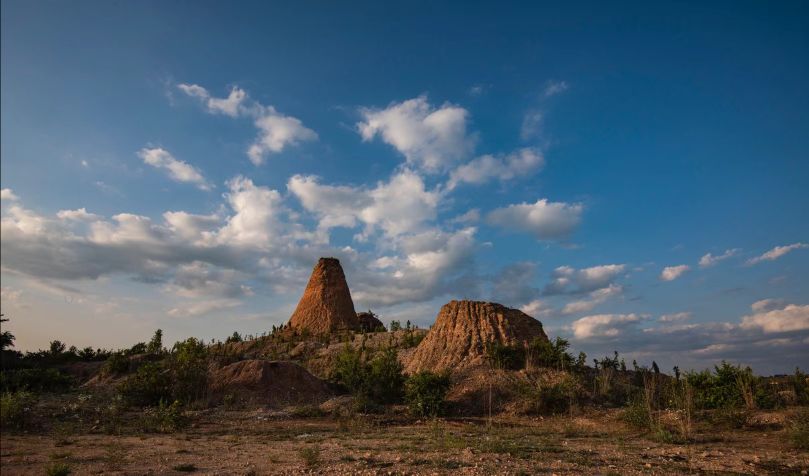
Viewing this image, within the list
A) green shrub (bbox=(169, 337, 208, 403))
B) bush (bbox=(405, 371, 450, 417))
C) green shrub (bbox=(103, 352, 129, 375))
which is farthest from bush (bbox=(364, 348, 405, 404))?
green shrub (bbox=(103, 352, 129, 375))

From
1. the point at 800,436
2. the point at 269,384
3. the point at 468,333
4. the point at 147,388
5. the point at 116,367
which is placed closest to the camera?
the point at 800,436

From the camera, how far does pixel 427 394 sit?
19.2 m

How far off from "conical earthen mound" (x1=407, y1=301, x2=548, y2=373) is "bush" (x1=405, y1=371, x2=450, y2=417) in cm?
521

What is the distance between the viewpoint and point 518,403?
784 inches

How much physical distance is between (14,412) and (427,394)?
13.7 meters

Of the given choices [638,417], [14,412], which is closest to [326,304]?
[14,412]

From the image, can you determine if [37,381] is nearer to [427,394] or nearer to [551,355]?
[427,394]

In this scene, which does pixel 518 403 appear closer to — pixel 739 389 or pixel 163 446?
pixel 739 389

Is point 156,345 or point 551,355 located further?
point 156,345

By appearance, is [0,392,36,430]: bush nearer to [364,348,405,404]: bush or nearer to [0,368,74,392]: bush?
[0,368,74,392]: bush

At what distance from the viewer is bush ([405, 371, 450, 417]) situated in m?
18.8

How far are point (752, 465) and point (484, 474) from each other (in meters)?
5.67

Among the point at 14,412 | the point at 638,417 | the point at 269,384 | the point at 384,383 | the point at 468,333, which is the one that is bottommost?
the point at 14,412

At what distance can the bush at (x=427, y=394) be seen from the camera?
18828 millimetres
